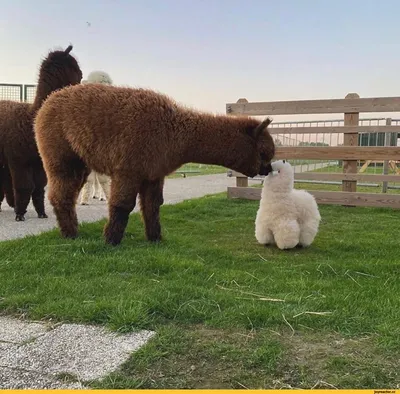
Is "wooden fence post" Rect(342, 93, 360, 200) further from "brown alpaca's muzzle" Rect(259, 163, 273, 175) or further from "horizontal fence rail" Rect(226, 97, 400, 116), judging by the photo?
"brown alpaca's muzzle" Rect(259, 163, 273, 175)

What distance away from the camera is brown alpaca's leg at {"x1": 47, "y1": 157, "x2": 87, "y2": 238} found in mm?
4840

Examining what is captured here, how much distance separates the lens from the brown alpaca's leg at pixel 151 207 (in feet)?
16.0

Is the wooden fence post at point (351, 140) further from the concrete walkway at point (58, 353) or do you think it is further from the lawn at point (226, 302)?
the concrete walkway at point (58, 353)

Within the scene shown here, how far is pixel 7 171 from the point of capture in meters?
6.73

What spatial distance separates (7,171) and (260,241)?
3.99 meters

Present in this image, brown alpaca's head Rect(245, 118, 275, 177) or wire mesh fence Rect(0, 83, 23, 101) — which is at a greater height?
wire mesh fence Rect(0, 83, 23, 101)

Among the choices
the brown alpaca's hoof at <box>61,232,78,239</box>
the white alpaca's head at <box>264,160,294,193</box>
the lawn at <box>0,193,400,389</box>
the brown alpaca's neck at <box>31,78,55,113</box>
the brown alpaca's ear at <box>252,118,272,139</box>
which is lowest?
the lawn at <box>0,193,400,389</box>

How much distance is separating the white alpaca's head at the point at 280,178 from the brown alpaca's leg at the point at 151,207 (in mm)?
1154

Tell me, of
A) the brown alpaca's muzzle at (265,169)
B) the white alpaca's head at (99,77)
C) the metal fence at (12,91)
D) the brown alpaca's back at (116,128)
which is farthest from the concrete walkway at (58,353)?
the metal fence at (12,91)

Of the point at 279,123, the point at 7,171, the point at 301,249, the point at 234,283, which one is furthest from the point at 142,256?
the point at 279,123

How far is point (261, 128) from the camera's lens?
452 centimetres

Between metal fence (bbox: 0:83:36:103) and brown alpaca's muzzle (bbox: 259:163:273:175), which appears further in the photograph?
metal fence (bbox: 0:83:36:103)

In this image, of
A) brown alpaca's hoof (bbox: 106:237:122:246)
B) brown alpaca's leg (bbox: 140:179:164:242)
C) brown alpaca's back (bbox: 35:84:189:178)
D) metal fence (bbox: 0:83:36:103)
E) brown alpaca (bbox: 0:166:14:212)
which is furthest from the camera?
metal fence (bbox: 0:83:36:103)

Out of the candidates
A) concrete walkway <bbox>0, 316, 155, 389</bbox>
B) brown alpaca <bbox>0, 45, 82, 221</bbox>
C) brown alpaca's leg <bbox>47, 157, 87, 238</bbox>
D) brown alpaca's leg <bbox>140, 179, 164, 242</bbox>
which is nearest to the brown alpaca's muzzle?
brown alpaca's leg <bbox>140, 179, 164, 242</bbox>
